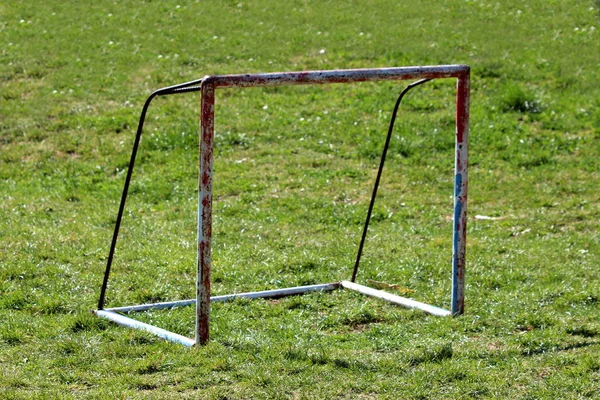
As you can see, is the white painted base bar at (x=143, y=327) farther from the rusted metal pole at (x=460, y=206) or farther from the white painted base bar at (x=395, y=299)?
the rusted metal pole at (x=460, y=206)

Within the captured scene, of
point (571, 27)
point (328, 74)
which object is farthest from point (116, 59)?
point (328, 74)

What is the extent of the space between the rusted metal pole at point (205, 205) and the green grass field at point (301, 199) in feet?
0.61

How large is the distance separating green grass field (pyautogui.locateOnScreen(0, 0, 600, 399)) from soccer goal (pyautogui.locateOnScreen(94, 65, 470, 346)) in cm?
13

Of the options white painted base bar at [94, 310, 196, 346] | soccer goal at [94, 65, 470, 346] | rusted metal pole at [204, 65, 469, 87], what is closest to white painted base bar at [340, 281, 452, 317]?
soccer goal at [94, 65, 470, 346]

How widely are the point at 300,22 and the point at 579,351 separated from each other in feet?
37.7

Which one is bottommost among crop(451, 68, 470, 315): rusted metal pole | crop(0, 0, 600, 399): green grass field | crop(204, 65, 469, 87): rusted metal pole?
crop(0, 0, 600, 399): green grass field

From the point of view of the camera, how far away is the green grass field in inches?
194

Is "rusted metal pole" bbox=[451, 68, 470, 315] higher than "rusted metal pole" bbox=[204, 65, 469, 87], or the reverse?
"rusted metal pole" bbox=[204, 65, 469, 87]

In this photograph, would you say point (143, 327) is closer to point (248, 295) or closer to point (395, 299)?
point (248, 295)

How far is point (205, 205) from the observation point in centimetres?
514

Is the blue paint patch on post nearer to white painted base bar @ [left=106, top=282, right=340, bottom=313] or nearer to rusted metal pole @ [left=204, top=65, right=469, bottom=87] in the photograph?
rusted metal pole @ [left=204, top=65, right=469, bottom=87]

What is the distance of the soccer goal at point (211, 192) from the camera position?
5137mm

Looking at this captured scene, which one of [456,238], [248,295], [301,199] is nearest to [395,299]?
[456,238]

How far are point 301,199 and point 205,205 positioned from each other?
14.4ft
